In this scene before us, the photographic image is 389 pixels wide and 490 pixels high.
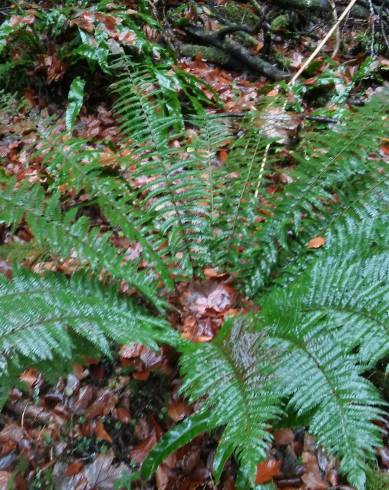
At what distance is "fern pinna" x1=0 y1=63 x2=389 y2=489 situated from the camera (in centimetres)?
155

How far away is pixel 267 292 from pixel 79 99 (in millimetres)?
2450

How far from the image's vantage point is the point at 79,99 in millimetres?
3838

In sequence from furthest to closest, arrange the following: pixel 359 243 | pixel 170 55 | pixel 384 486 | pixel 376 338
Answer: pixel 170 55, pixel 359 243, pixel 384 486, pixel 376 338

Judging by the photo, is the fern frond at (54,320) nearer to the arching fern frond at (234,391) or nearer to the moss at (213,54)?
the arching fern frond at (234,391)

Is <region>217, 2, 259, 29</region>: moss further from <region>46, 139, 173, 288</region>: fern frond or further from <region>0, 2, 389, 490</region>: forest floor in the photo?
<region>46, 139, 173, 288</region>: fern frond

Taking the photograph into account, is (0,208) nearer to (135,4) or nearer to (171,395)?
(171,395)

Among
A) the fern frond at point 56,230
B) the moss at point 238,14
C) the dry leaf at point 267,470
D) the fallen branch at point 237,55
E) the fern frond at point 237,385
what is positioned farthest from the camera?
the moss at point 238,14

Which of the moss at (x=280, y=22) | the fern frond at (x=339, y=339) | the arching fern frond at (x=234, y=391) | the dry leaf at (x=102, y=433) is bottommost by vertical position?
the dry leaf at (x=102, y=433)

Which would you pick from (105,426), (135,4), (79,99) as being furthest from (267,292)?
(135,4)

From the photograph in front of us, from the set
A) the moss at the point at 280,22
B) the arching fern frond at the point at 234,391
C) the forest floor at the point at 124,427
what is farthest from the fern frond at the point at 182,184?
the moss at the point at 280,22

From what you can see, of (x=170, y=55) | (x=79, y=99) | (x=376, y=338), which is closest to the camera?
(x=376, y=338)

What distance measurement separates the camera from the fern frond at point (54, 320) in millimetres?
1547

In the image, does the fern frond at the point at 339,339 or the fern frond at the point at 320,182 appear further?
the fern frond at the point at 320,182

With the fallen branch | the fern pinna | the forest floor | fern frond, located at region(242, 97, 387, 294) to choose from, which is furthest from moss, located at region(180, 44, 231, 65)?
fern frond, located at region(242, 97, 387, 294)
